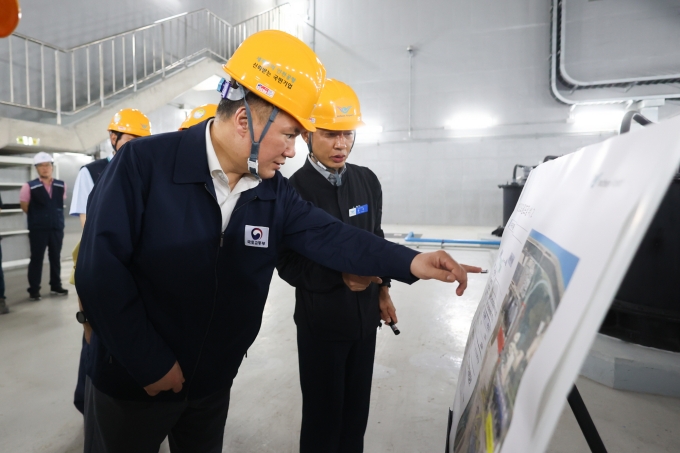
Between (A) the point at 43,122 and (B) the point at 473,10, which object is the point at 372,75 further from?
(A) the point at 43,122

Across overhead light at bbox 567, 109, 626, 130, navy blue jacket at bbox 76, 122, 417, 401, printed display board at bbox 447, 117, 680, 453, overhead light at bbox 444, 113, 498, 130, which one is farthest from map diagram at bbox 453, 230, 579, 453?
overhead light at bbox 567, 109, 626, 130

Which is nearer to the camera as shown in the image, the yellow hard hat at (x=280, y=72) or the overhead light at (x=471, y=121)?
the yellow hard hat at (x=280, y=72)

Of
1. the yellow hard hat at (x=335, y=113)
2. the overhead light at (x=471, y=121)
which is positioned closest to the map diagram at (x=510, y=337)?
the yellow hard hat at (x=335, y=113)

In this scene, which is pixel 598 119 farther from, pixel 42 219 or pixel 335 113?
pixel 42 219

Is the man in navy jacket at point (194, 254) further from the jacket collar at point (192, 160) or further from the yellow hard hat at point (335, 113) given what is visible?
the yellow hard hat at point (335, 113)

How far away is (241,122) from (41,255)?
467 centimetres

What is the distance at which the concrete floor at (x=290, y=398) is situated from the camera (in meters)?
2.05

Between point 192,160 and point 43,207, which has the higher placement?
point 192,160

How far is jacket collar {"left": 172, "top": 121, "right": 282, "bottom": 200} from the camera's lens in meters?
1.08

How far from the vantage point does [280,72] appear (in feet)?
3.87

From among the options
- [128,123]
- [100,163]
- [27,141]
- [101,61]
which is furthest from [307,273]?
[101,61]

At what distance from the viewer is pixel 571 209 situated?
562 mm

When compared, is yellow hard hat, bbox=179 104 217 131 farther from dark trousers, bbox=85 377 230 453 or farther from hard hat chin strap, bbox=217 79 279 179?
dark trousers, bbox=85 377 230 453

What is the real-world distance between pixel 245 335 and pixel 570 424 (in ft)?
6.62
